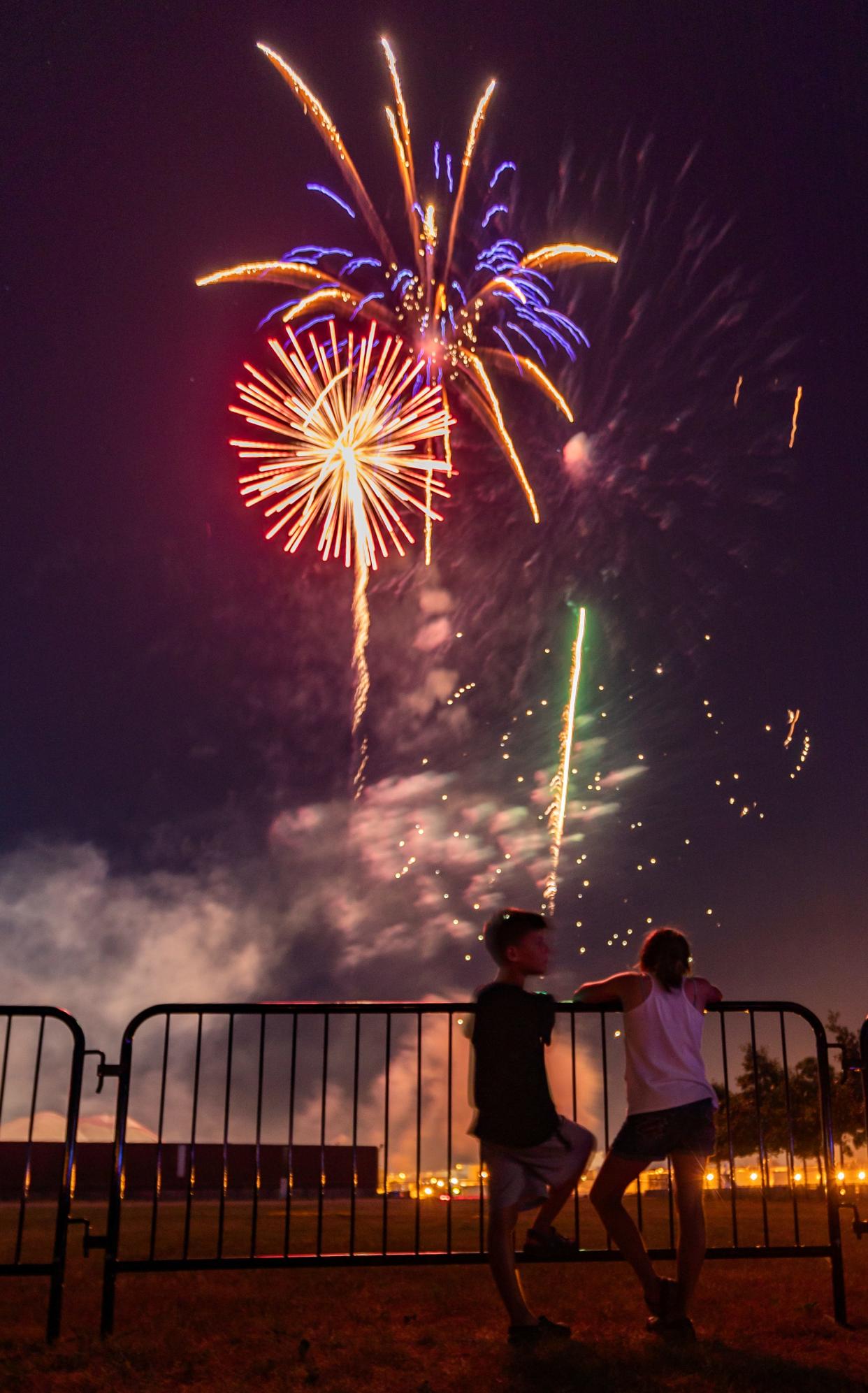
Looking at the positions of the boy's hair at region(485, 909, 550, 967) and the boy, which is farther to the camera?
the boy's hair at region(485, 909, 550, 967)

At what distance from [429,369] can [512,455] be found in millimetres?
2208

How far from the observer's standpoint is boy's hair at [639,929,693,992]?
5008 millimetres

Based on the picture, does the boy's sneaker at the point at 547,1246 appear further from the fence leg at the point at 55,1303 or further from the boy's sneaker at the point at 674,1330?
the fence leg at the point at 55,1303

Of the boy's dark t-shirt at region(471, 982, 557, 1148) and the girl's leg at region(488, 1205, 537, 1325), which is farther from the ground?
the boy's dark t-shirt at region(471, 982, 557, 1148)

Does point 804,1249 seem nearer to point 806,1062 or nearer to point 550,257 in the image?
point 550,257

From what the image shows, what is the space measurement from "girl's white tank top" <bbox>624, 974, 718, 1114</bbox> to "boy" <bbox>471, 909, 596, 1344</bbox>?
1.04 ft

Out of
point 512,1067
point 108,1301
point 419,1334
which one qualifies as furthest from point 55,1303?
point 512,1067

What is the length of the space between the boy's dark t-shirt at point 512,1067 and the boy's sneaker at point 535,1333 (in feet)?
2.18

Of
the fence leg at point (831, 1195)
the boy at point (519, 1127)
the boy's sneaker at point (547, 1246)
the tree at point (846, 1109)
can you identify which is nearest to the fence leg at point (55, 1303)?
the boy at point (519, 1127)

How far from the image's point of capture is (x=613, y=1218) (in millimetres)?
4785

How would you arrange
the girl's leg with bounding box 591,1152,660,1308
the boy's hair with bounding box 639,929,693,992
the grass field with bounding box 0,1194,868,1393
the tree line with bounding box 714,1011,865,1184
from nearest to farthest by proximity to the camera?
the grass field with bounding box 0,1194,868,1393 < the girl's leg with bounding box 591,1152,660,1308 < the boy's hair with bounding box 639,929,693,992 < the tree line with bounding box 714,1011,865,1184

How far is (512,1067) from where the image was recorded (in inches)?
185

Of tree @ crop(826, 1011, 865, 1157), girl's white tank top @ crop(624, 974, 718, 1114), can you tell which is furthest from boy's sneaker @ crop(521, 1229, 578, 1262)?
tree @ crop(826, 1011, 865, 1157)

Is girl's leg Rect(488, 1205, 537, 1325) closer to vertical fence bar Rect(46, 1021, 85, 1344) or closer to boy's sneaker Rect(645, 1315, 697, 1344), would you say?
boy's sneaker Rect(645, 1315, 697, 1344)
